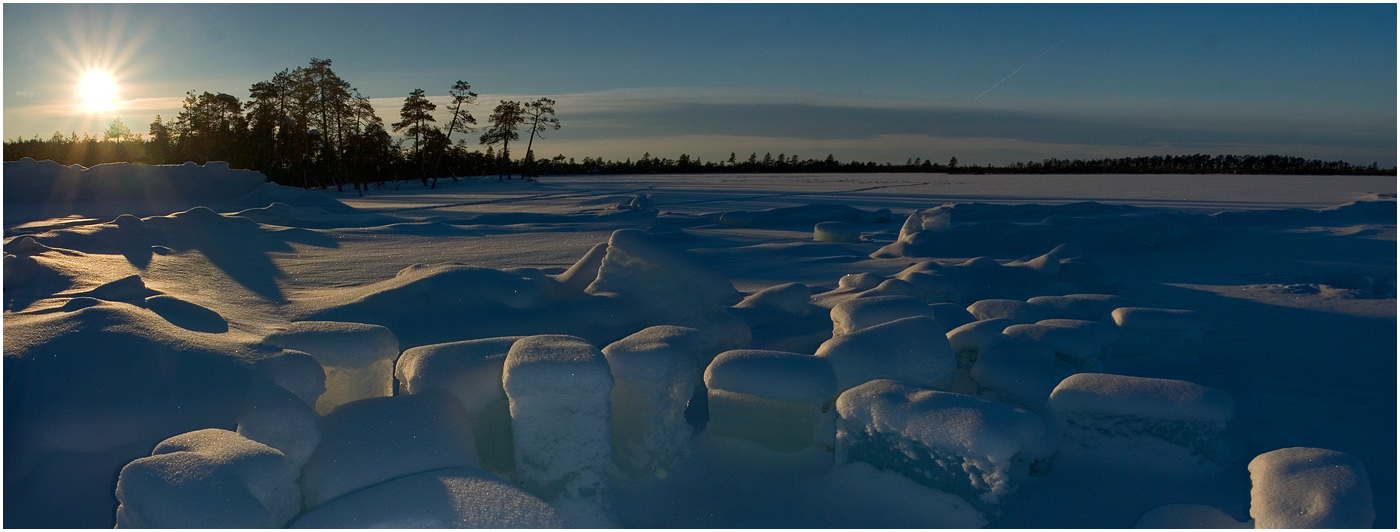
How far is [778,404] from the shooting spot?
2836 millimetres

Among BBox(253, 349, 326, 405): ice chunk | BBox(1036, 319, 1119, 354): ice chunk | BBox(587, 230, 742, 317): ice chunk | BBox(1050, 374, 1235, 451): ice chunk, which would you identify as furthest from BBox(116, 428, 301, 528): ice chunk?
BBox(1036, 319, 1119, 354): ice chunk

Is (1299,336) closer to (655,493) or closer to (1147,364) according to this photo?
(1147,364)

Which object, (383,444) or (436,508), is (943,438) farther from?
(383,444)

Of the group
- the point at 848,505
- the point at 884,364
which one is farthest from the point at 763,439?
the point at 884,364

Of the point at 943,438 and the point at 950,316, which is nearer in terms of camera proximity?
the point at 943,438

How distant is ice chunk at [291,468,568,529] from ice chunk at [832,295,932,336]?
2208 mm

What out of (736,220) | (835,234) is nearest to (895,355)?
(835,234)

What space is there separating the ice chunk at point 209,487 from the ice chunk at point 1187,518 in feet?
8.71

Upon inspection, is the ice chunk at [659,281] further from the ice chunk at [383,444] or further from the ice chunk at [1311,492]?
the ice chunk at [1311,492]

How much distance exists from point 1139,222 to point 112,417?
1062 centimetres

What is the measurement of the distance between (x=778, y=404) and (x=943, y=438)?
0.66m

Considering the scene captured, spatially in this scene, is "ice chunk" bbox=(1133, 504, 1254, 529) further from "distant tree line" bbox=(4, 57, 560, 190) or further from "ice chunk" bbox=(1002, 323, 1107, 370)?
"distant tree line" bbox=(4, 57, 560, 190)

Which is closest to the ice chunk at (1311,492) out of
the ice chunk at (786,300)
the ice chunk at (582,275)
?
the ice chunk at (786,300)

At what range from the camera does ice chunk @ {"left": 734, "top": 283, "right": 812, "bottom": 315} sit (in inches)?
185
